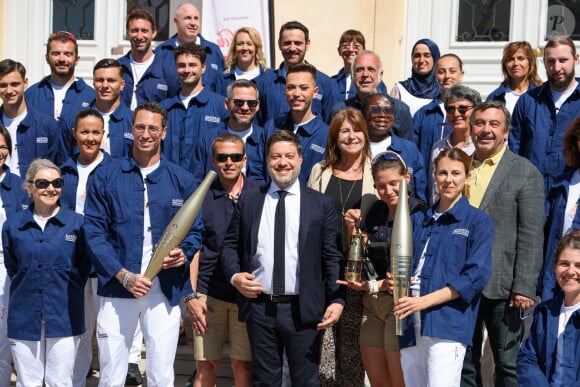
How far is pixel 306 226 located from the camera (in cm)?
579

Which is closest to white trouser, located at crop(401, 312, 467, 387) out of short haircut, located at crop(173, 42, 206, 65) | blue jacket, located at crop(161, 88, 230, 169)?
blue jacket, located at crop(161, 88, 230, 169)

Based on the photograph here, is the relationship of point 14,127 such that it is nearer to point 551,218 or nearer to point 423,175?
point 423,175

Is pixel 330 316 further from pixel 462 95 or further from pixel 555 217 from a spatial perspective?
pixel 462 95

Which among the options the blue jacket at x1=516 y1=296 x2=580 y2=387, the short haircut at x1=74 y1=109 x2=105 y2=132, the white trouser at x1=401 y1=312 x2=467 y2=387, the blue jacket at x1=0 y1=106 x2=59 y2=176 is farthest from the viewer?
→ the blue jacket at x1=0 y1=106 x2=59 y2=176

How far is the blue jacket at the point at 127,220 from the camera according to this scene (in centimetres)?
591

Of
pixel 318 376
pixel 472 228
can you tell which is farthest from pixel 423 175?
pixel 318 376

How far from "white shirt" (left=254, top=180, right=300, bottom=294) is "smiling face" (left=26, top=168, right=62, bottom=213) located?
1.33 metres

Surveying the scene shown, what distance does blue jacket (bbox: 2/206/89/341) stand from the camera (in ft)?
20.0

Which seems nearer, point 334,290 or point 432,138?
point 334,290

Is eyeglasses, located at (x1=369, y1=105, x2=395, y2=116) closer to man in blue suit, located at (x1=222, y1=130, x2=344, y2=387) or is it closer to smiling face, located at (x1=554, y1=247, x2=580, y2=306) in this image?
man in blue suit, located at (x1=222, y1=130, x2=344, y2=387)

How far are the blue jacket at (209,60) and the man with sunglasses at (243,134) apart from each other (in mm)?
1158

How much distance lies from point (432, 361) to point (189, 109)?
2867 millimetres

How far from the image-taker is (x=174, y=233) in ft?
18.9

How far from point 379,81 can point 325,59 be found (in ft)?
7.07
